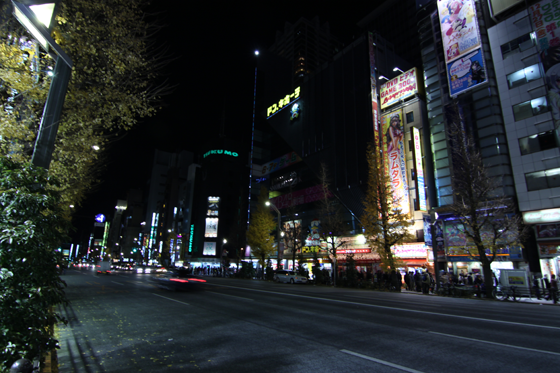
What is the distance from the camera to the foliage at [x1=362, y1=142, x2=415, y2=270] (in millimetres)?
24656

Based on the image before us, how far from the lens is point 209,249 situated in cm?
7431

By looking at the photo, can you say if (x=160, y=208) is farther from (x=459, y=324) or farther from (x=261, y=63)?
(x=459, y=324)

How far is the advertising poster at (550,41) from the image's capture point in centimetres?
2223

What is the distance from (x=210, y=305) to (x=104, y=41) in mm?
9987

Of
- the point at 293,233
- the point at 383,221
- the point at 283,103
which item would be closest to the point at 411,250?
the point at 383,221

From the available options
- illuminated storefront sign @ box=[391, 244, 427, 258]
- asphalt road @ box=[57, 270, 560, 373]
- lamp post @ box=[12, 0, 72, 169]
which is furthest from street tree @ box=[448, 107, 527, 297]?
lamp post @ box=[12, 0, 72, 169]

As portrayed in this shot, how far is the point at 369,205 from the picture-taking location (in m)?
26.5

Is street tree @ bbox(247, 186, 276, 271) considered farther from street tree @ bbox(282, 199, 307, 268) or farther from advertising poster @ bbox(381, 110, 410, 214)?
advertising poster @ bbox(381, 110, 410, 214)

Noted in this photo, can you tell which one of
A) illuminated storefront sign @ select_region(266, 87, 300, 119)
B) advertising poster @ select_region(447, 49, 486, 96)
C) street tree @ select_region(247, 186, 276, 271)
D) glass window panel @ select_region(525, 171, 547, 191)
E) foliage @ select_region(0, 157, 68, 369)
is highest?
illuminated storefront sign @ select_region(266, 87, 300, 119)

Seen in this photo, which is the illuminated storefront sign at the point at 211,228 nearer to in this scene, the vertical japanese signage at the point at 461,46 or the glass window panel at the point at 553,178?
the vertical japanese signage at the point at 461,46

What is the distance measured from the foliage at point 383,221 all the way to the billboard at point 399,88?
10031mm

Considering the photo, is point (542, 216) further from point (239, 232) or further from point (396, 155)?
point (239, 232)

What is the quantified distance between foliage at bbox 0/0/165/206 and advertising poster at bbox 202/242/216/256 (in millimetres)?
66948

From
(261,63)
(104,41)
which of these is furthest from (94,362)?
(261,63)
